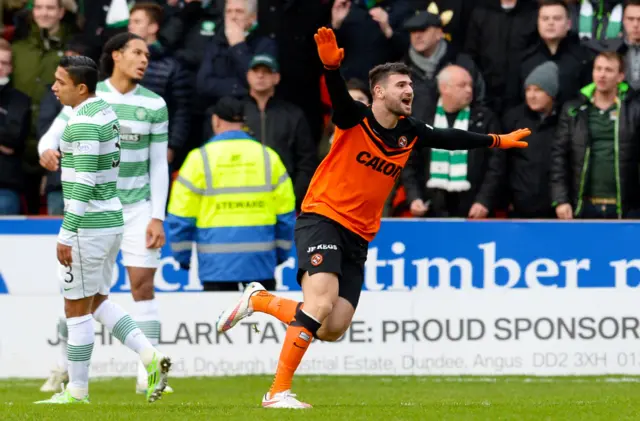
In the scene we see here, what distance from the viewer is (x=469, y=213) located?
579 inches

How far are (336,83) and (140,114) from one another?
→ 291 cm

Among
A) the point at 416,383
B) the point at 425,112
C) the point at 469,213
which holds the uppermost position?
the point at 425,112

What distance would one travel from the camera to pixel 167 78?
15.1m

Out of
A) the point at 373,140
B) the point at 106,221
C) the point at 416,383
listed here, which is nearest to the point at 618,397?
the point at 416,383

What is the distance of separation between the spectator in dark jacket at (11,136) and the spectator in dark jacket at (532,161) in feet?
15.7

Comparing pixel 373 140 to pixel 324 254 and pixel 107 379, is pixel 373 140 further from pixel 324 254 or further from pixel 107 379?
pixel 107 379

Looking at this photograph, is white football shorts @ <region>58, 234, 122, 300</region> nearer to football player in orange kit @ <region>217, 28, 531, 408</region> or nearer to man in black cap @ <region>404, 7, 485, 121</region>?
football player in orange kit @ <region>217, 28, 531, 408</region>

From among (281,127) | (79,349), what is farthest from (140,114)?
(281,127)

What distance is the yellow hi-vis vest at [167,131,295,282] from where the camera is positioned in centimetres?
1274

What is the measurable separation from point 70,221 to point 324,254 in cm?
168

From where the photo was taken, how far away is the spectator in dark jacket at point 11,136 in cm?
1486

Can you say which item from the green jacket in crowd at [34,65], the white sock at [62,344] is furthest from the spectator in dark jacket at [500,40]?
the white sock at [62,344]

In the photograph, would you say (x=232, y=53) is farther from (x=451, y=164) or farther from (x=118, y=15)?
(x=451, y=164)

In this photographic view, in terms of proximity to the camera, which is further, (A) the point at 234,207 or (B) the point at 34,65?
(B) the point at 34,65
